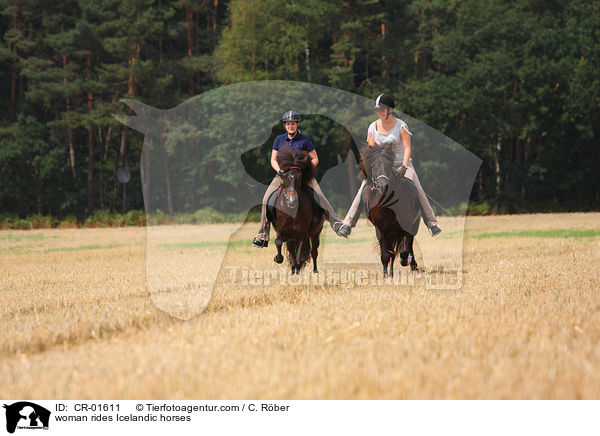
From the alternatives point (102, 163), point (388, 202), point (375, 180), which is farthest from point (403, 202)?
point (102, 163)

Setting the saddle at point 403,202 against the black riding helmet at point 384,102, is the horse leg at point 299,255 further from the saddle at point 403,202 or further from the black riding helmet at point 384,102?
the black riding helmet at point 384,102

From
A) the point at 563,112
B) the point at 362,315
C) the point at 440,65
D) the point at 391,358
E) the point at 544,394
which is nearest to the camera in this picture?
the point at 544,394

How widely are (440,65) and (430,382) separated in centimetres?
4751

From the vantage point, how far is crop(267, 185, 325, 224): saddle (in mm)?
9109

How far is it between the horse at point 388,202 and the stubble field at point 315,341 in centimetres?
67

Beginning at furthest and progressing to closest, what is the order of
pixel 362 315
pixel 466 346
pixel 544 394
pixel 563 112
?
pixel 563 112
pixel 362 315
pixel 466 346
pixel 544 394

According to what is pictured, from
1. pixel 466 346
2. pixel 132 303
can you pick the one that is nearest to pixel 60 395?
pixel 466 346

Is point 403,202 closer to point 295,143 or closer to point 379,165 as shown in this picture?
point 379,165

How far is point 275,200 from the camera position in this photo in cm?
909

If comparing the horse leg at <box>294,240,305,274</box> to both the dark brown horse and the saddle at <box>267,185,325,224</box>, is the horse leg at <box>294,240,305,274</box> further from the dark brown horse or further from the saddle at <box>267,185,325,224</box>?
the saddle at <box>267,185,325,224</box>

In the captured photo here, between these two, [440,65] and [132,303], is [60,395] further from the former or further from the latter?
[440,65]
